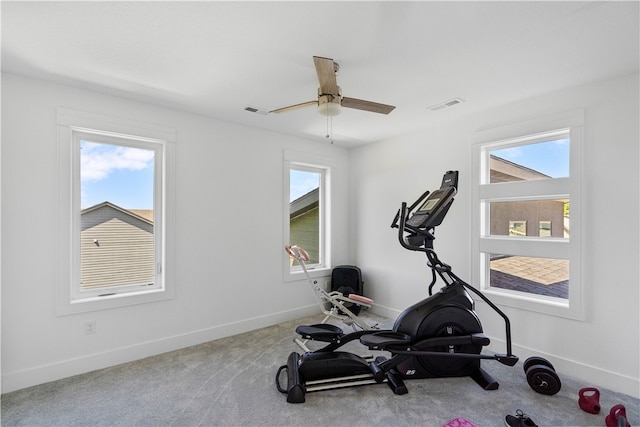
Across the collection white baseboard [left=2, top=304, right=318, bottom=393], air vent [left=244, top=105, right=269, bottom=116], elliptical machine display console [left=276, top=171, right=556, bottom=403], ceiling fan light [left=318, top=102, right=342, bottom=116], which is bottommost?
white baseboard [left=2, top=304, right=318, bottom=393]

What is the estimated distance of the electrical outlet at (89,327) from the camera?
258 centimetres

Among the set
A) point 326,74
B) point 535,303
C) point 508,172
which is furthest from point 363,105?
point 535,303

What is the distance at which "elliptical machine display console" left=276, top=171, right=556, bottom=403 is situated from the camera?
2.31m

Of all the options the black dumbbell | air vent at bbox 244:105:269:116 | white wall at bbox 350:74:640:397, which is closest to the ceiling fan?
air vent at bbox 244:105:269:116

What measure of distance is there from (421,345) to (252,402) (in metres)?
1.35

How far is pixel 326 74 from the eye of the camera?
188 centimetres

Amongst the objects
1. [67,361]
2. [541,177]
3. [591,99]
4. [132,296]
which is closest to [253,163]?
[132,296]

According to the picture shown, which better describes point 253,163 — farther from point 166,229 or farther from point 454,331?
point 454,331

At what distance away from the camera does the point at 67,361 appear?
2477 millimetres

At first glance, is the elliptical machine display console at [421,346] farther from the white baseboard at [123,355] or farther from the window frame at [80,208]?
the window frame at [80,208]

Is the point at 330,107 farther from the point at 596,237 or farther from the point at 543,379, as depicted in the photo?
the point at 543,379

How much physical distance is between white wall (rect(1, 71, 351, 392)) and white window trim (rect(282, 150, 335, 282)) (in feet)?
0.25

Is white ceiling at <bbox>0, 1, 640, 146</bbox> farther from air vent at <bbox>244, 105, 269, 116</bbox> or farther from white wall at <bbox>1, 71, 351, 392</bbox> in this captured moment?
white wall at <bbox>1, 71, 351, 392</bbox>

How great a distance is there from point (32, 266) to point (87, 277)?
0.41 meters
